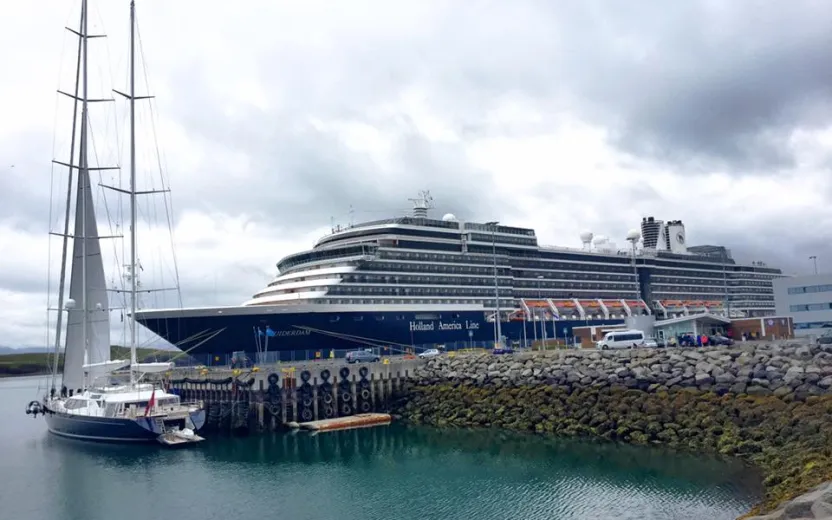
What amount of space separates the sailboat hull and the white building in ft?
160

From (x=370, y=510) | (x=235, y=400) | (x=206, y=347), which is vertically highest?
(x=206, y=347)

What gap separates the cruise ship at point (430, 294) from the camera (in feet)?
170

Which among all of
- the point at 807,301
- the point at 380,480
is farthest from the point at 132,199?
the point at 807,301

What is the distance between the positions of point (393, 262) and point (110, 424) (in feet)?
93.5

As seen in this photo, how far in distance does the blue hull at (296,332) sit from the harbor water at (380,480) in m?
14.5

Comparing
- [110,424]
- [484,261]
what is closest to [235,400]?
[110,424]

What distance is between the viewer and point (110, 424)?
36500 mm

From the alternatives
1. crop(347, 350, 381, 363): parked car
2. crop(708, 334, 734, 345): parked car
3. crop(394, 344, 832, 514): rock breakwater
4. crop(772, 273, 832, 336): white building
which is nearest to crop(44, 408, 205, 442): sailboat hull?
crop(347, 350, 381, 363): parked car

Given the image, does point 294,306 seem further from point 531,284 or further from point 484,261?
point 531,284

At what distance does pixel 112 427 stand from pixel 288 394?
33.0ft

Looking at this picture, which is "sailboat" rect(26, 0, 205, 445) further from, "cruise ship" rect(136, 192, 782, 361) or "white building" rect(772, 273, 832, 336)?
"white building" rect(772, 273, 832, 336)

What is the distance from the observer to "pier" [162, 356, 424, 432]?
4069 centimetres

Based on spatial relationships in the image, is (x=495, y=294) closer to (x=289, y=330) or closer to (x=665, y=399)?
(x=289, y=330)

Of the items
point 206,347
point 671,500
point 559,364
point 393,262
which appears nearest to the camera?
point 671,500
